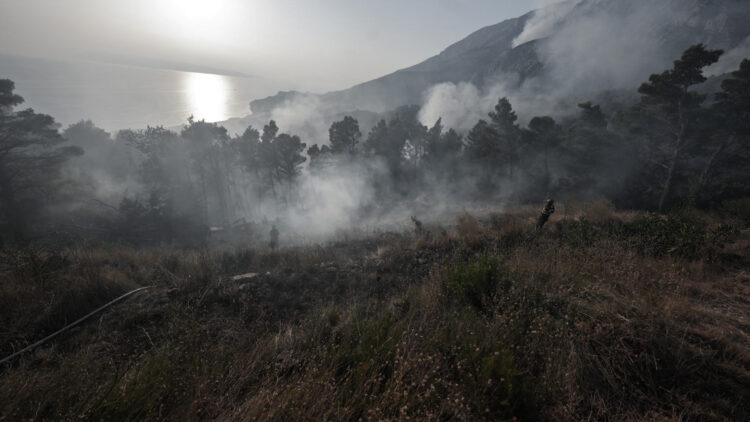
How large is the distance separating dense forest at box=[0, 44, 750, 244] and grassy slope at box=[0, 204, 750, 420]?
1668 cm

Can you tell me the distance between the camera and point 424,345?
8.49ft

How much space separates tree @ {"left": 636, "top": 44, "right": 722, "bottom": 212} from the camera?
19109 mm

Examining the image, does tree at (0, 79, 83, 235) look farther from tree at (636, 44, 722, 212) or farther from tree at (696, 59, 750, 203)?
tree at (696, 59, 750, 203)

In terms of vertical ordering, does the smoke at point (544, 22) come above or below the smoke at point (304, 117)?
above

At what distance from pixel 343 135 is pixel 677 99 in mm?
33111

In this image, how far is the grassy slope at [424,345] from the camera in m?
2.02

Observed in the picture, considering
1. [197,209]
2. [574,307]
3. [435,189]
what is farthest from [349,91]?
[574,307]

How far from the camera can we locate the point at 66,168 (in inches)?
1284

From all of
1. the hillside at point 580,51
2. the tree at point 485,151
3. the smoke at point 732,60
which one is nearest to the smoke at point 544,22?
the hillside at point 580,51

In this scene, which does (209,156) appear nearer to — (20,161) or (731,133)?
(20,161)

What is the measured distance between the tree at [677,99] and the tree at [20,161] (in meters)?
44.1

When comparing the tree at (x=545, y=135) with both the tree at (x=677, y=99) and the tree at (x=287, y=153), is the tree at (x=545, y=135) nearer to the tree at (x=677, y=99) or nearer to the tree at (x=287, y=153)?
the tree at (x=677, y=99)

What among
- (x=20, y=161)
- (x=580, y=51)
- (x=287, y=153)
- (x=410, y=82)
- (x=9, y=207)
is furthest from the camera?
(x=410, y=82)

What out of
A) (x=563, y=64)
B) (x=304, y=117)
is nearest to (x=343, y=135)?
(x=563, y=64)
